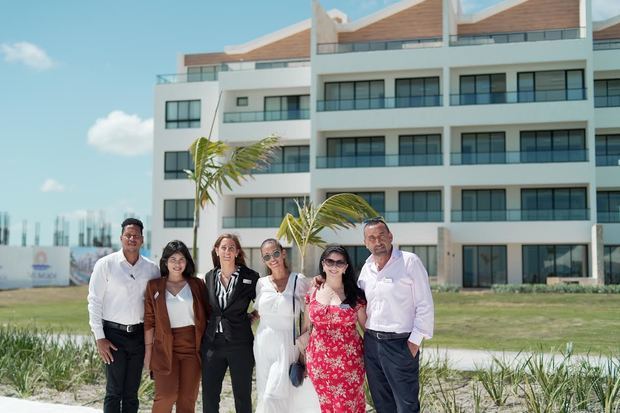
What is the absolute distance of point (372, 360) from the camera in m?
5.79

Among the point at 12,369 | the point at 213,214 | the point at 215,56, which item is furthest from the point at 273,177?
the point at 12,369

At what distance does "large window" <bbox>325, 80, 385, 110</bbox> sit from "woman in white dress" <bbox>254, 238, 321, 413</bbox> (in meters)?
33.7

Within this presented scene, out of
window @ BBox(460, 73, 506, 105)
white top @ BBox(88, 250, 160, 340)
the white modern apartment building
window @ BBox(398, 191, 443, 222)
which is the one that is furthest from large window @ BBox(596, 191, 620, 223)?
white top @ BBox(88, 250, 160, 340)

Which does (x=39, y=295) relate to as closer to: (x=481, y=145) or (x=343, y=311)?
(x=481, y=145)

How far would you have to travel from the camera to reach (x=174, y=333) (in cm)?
621

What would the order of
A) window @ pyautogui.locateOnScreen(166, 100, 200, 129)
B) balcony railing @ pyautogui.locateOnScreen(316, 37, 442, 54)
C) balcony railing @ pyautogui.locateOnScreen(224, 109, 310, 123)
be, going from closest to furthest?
balcony railing @ pyautogui.locateOnScreen(316, 37, 442, 54)
balcony railing @ pyautogui.locateOnScreen(224, 109, 310, 123)
window @ pyautogui.locateOnScreen(166, 100, 200, 129)

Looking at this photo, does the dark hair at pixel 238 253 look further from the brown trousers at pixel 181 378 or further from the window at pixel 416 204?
the window at pixel 416 204

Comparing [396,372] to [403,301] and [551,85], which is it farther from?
[551,85]

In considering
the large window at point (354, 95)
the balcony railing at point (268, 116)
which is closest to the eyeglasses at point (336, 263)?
the large window at point (354, 95)

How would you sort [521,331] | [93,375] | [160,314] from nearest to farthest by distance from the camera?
[160,314] < [93,375] < [521,331]

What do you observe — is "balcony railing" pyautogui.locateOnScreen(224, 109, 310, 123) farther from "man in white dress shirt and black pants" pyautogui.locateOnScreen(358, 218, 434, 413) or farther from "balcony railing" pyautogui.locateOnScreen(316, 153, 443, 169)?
"man in white dress shirt and black pants" pyautogui.locateOnScreen(358, 218, 434, 413)

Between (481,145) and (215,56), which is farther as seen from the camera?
(215,56)

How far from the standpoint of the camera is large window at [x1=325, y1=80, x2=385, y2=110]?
39.3m

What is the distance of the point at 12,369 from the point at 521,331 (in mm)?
12397
